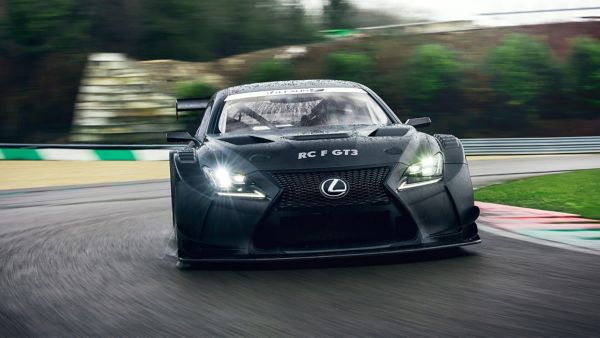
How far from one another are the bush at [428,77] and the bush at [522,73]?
1.63m

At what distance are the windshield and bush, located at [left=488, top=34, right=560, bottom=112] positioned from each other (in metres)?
29.3

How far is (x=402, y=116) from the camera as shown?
1340 inches

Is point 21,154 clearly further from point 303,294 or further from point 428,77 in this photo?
point 303,294

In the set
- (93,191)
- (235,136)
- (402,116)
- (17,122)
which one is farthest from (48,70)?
(235,136)

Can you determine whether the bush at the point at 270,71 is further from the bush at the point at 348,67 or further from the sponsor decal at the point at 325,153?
the sponsor decal at the point at 325,153

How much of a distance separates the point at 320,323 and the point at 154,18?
3783cm

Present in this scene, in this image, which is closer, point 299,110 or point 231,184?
point 231,184

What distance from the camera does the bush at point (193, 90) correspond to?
104ft

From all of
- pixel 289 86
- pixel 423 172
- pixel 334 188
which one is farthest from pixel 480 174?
pixel 334 188

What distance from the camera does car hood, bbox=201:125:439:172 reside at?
221 inches

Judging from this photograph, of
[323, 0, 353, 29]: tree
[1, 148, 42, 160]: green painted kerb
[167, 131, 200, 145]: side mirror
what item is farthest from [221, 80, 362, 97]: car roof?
[323, 0, 353, 29]: tree

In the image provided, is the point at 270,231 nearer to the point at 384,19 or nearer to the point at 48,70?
the point at 48,70

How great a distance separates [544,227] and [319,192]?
3.02m

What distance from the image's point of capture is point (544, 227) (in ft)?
25.7
